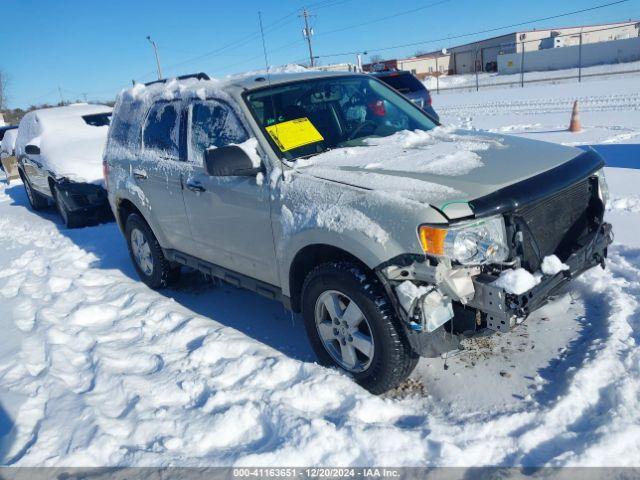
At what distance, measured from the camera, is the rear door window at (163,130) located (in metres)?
4.39

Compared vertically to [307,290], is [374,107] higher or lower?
higher

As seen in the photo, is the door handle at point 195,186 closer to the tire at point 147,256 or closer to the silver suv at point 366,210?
the silver suv at point 366,210

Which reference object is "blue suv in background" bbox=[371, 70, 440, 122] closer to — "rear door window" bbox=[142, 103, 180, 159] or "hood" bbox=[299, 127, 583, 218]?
"rear door window" bbox=[142, 103, 180, 159]

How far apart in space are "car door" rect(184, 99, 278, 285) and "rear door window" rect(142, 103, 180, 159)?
0.24 meters

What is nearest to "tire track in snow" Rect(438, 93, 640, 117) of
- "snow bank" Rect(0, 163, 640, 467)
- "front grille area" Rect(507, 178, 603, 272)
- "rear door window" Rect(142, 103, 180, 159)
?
"snow bank" Rect(0, 163, 640, 467)

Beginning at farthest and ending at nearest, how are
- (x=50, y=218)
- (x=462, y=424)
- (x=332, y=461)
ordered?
(x=50, y=218), (x=462, y=424), (x=332, y=461)

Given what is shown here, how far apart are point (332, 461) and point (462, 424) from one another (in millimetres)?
753

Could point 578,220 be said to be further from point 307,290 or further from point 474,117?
point 474,117

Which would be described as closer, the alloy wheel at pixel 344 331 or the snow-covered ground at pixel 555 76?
the alloy wheel at pixel 344 331

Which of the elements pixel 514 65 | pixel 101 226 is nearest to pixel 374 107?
pixel 101 226

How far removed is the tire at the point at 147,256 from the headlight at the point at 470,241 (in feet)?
10.9

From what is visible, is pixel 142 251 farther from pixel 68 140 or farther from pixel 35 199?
pixel 35 199

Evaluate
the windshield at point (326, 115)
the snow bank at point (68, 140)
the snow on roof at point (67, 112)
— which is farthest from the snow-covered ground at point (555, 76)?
the windshield at point (326, 115)

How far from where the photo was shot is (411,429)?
2.83 metres
